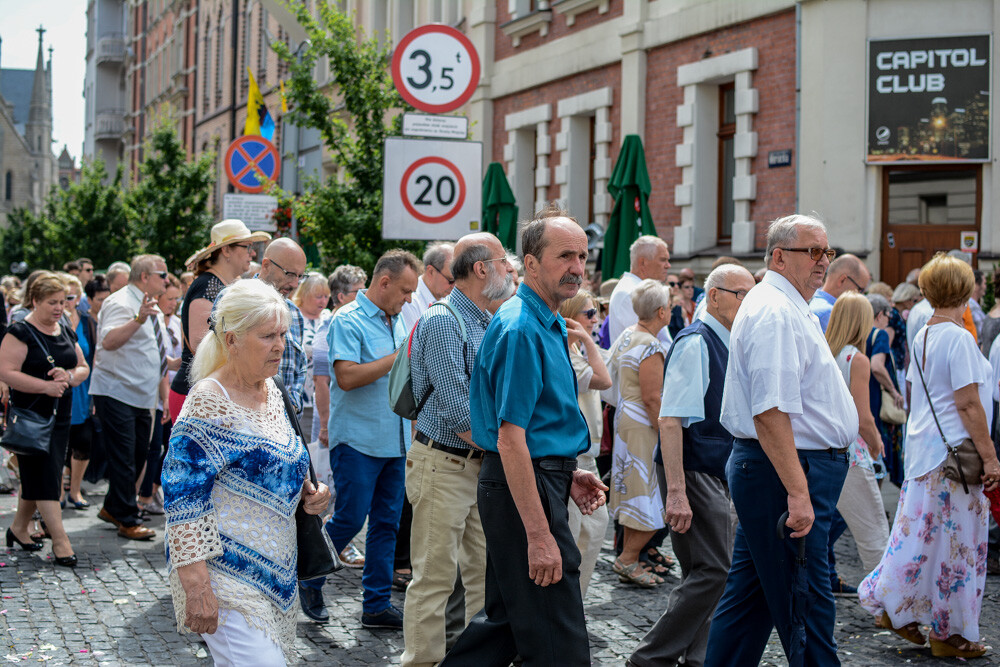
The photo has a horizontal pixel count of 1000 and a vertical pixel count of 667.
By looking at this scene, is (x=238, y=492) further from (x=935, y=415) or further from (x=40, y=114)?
(x=40, y=114)

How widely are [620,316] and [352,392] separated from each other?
9.95ft

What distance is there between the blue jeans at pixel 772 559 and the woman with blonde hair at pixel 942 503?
1.68m

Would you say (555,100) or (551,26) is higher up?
(551,26)

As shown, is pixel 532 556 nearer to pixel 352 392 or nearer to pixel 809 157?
pixel 352 392

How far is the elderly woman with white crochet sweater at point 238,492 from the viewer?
3.85 meters

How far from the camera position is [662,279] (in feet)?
30.2

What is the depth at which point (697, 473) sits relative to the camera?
580cm

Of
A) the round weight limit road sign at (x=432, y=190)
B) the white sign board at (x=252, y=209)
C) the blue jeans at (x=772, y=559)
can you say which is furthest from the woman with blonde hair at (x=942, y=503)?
the white sign board at (x=252, y=209)

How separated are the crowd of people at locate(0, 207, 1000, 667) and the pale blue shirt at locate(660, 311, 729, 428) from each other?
0.04ft

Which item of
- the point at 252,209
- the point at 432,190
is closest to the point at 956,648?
the point at 432,190

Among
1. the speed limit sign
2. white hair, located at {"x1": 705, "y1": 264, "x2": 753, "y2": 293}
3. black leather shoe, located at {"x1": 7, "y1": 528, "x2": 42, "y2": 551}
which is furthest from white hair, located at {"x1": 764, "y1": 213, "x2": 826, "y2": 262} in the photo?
black leather shoe, located at {"x1": 7, "y1": 528, "x2": 42, "y2": 551}

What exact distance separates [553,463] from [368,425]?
266 centimetres

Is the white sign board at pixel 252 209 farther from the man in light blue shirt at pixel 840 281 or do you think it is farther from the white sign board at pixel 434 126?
the man in light blue shirt at pixel 840 281

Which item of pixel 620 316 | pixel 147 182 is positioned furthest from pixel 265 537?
pixel 147 182
